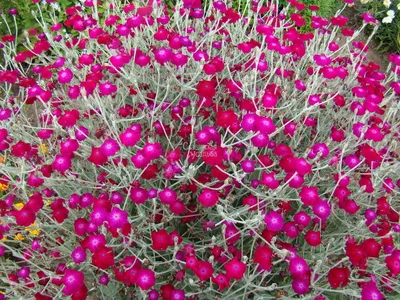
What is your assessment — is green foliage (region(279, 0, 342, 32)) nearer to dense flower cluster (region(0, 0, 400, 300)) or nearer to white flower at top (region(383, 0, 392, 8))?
white flower at top (region(383, 0, 392, 8))

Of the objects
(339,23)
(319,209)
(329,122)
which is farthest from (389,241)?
(339,23)

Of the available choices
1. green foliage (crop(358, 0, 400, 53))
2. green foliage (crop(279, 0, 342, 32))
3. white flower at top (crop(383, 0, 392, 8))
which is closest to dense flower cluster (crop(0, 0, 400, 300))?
green foliage (crop(279, 0, 342, 32))

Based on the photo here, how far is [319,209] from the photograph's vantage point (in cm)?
192

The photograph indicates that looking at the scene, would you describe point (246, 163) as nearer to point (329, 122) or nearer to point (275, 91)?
point (275, 91)

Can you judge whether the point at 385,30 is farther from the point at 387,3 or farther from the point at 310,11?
the point at 310,11

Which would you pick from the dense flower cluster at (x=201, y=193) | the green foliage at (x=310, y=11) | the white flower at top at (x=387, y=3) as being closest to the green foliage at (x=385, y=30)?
the white flower at top at (x=387, y=3)

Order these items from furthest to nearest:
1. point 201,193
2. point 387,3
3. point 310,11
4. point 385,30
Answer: point 385,30, point 387,3, point 310,11, point 201,193

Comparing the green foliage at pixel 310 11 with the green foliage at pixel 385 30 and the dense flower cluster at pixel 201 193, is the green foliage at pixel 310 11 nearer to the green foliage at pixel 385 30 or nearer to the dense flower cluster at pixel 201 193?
the green foliage at pixel 385 30

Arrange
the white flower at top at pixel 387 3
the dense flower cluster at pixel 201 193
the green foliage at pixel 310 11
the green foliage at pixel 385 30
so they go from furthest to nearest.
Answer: the green foliage at pixel 385 30 → the white flower at top at pixel 387 3 → the green foliage at pixel 310 11 → the dense flower cluster at pixel 201 193

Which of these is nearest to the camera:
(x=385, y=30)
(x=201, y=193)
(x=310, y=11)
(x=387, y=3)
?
(x=201, y=193)

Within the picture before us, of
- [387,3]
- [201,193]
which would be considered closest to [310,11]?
[387,3]

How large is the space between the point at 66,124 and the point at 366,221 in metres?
1.57

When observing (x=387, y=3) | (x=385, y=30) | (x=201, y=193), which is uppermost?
(x=387, y=3)

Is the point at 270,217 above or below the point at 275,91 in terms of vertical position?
below
